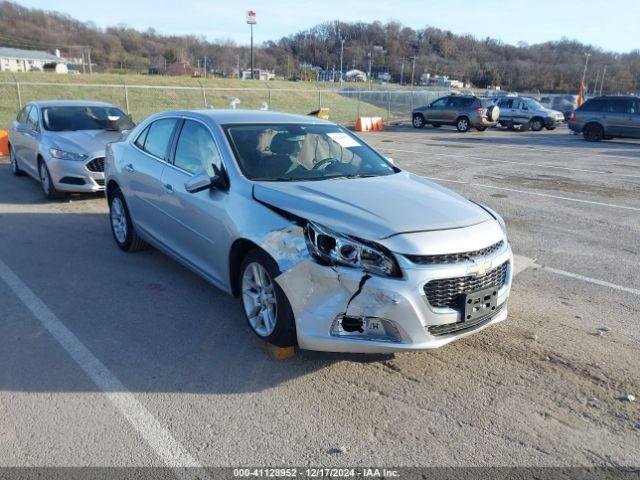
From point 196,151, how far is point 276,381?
224 centimetres

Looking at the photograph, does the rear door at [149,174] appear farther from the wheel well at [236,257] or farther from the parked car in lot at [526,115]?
the parked car in lot at [526,115]

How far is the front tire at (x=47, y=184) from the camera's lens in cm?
835

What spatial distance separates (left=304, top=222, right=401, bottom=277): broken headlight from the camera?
319 centimetres

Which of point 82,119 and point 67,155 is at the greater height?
point 82,119

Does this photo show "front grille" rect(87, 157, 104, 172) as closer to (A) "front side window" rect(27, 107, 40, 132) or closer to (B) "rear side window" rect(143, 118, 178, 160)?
(A) "front side window" rect(27, 107, 40, 132)

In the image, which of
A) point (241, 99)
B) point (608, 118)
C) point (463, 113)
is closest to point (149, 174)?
point (608, 118)

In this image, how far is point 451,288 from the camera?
3.28m

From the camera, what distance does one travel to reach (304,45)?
423 ft

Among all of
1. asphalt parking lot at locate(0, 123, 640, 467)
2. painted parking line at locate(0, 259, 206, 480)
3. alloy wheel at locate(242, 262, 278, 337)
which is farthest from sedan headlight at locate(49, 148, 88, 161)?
alloy wheel at locate(242, 262, 278, 337)

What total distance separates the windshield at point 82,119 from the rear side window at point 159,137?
13.9ft

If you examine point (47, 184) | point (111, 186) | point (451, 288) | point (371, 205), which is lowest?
point (47, 184)

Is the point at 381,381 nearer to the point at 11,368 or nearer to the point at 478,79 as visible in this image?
the point at 11,368

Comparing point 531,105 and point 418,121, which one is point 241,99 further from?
point 531,105

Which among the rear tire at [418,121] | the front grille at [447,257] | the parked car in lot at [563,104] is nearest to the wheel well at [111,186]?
the front grille at [447,257]
